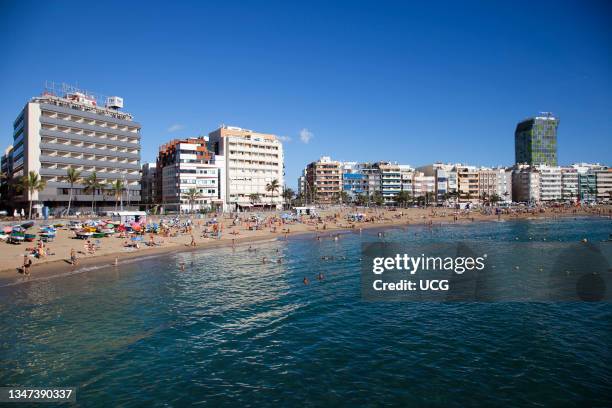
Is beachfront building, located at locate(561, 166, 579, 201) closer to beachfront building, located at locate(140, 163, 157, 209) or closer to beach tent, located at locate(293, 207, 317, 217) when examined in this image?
beach tent, located at locate(293, 207, 317, 217)

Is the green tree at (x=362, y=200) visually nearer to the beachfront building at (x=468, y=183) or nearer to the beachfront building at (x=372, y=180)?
the beachfront building at (x=372, y=180)

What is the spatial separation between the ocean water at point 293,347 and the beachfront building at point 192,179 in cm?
7807

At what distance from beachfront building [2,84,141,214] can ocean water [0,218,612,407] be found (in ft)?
202

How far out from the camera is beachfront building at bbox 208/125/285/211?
4459 inches

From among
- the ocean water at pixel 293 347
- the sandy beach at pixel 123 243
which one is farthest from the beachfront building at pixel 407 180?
the ocean water at pixel 293 347

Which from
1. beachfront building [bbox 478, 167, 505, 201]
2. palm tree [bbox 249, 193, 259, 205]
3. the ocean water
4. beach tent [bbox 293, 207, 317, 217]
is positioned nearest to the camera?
the ocean water

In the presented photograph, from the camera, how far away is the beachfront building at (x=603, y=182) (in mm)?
171375

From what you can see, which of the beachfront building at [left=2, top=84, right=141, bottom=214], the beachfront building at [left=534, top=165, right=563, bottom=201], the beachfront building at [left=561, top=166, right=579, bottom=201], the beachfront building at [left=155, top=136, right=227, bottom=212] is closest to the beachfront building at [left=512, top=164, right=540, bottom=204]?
the beachfront building at [left=534, top=165, right=563, bottom=201]

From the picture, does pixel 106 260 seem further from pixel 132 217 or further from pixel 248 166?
pixel 248 166

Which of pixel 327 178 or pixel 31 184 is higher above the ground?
pixel 327 178

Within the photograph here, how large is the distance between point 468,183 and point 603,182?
65.6 m

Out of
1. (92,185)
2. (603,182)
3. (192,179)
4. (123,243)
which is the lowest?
(123,243)

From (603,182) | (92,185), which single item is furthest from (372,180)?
(603,182)

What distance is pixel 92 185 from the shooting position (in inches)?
3031
